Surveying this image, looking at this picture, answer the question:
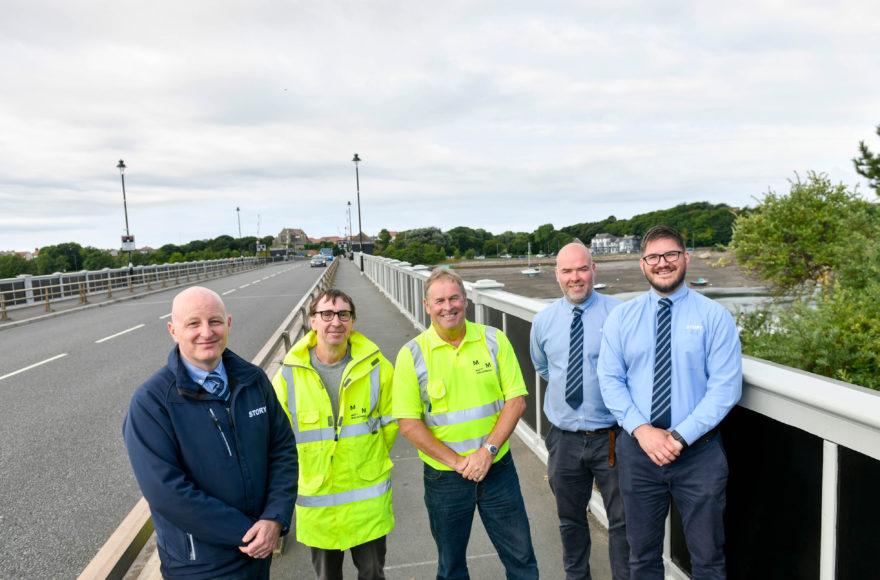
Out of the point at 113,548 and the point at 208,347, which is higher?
the point at 208,347

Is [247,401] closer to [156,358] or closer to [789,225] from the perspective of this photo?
[156,358]

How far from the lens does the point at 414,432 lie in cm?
253

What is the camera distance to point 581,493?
9.38 feet

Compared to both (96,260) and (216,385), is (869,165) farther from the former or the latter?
(96,260)

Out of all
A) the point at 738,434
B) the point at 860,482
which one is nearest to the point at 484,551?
the point at 738,434

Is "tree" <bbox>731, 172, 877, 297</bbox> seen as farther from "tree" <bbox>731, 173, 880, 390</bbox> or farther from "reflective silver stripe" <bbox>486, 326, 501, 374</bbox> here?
"reflective silver stripe" <bbox>486, 326, 501, 374</bbox>

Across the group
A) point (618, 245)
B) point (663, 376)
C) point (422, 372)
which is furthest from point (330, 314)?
point (618, 245)

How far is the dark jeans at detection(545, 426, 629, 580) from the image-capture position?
2746 mm

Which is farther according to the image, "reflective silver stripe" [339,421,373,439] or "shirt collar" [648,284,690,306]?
"reflective silver stripe" [339,421,373,439]

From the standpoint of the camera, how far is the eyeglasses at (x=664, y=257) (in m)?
2.38

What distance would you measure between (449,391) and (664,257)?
117 centimetres

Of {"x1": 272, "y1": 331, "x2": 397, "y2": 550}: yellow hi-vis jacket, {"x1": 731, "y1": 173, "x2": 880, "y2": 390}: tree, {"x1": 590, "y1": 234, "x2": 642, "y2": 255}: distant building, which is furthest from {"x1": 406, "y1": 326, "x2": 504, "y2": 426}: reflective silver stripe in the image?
{"x1": 590, "y1": 234, "x2": 642, "y2": 255}: distant building

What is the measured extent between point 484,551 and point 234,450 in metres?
2.00

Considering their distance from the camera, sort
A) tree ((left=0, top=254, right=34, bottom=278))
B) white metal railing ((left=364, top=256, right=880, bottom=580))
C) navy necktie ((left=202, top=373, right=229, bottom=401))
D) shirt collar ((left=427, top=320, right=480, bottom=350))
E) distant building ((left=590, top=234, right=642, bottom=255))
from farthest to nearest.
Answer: distant building ((left=590, top=234, right=642, bottom=255)) < tree ((left=0, top=254, right=34, bottom=278)) < shirt collar ((left=427, top=320, right=480, bottom=350)) < navy necktie ((left=202, top=373, right=229, bottom=401)) < white metal railing ((left=364, top=256, right=880, bottom=580))
